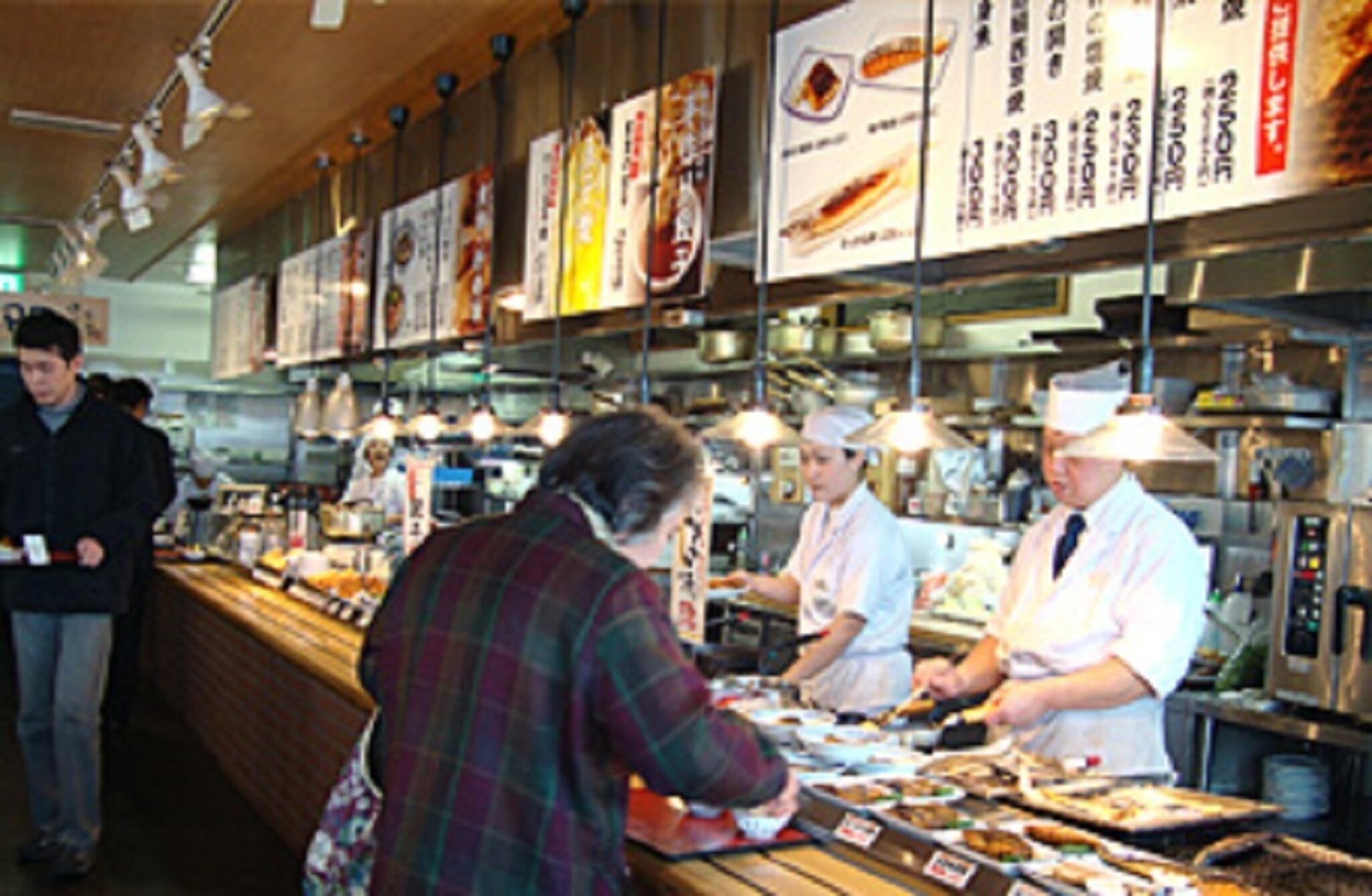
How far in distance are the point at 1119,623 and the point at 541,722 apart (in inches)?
76.6

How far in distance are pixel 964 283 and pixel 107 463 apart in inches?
129

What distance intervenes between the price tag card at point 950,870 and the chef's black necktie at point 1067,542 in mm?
1466

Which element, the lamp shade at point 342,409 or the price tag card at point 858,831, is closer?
the price tag card at point 858,831

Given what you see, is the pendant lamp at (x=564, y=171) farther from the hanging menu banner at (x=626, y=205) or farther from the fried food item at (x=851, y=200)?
the fried food item at (x=851, y=200)

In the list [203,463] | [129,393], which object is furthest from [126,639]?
[203,463]

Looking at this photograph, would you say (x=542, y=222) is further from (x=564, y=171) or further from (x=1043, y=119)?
(x=1043, y=119)

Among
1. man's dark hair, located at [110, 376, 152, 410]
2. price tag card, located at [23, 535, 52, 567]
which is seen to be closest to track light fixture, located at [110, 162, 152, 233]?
man's dark hair, located at [110, 376, 152, 410]

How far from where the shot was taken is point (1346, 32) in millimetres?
2738

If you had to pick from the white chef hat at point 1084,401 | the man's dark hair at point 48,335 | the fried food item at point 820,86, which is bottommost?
the white chef hat at point 1084,401

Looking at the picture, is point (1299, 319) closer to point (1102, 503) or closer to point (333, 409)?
point (1102, 503)

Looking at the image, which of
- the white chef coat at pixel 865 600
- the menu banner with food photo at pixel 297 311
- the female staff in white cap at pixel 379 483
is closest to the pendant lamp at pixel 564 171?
the white chef coat at pixel 865 600

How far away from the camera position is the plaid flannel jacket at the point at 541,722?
84.5 inches

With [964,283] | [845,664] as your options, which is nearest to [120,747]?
[845,664]

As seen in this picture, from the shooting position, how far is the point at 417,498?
5941mm
